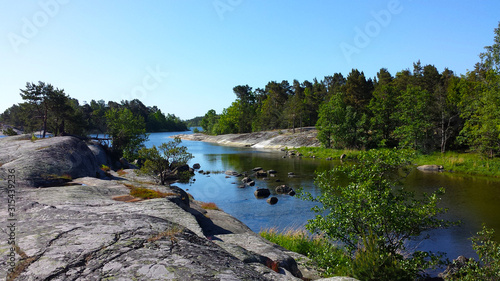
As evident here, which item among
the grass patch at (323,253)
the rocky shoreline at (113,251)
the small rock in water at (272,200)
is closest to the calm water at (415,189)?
the small rock in water at (272,200)

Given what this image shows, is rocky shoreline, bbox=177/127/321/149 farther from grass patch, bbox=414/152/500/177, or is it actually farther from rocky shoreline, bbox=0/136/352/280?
rocky shoreline, bbox=0/136/352/280

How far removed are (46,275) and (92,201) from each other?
8200mm

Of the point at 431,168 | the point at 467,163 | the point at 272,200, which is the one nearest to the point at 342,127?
the point at 431,168

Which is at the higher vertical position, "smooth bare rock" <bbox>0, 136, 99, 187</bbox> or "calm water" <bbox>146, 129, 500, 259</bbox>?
"smooth bare rock" <bbox>0, 136, 99, 187</bbox>

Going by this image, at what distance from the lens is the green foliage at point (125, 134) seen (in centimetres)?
4834

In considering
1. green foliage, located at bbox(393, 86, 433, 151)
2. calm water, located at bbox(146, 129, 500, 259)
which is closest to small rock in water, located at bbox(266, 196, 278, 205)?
calm water, located at bbox(146, 129, 500, 259)

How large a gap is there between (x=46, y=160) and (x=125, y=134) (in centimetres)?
3379

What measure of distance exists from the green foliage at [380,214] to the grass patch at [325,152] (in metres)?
50.3

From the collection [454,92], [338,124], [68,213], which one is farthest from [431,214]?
[454,92]

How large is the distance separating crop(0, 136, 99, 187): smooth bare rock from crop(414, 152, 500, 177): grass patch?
51003 millimetres

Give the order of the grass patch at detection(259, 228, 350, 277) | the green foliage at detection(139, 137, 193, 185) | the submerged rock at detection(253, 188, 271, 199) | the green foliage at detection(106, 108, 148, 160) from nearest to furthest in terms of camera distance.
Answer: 1. the grass patch at detection(259, 228, 350, 277)
2. the green foliage at detection(139, 137, 193, 185)
3. the submerged rock at detection(253, 188, 271, 199)
4. the green foliage at detection(106, 108, 148, 160)

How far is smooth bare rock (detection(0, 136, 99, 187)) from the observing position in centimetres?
1520

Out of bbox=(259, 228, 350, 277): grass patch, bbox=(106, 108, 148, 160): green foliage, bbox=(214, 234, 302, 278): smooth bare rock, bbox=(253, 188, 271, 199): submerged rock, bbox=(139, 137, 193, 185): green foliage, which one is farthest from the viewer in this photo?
bbox=(106, 108, 148, 160): green foliage

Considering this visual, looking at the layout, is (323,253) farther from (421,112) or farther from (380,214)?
(421,112)
